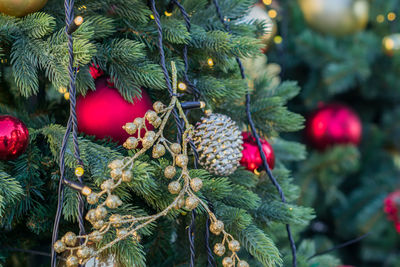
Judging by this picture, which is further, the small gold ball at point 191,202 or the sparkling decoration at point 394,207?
the sparkling decoration at point 394,207

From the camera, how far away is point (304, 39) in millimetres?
1069

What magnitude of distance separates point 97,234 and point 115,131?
127mm

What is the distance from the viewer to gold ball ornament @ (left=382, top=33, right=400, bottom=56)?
1.06 meters

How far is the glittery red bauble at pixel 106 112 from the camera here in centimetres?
42

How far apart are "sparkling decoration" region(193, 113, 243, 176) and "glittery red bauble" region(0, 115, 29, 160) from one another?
19 cm

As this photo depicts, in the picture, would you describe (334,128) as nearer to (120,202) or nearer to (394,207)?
(394,207)

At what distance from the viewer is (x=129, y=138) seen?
1.18 ft

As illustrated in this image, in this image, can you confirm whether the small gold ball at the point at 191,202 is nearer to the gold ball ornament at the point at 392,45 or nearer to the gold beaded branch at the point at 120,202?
the gold beaded branch at the point at 120,202

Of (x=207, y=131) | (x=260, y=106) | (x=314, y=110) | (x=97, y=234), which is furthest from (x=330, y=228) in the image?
(x=97, y=234)

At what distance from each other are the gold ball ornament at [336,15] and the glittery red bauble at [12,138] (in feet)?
2.83

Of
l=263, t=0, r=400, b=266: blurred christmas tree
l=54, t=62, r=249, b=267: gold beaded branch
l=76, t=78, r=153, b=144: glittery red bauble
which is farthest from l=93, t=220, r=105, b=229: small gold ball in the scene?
l=263, t=0, r=400, b=266: blurred christmas tree

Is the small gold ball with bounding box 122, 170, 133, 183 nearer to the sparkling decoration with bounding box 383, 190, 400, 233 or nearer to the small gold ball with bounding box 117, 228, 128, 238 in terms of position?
the small gold ball with bounding box 117, 228, 128, 238

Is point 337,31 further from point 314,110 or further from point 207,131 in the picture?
point 207,131

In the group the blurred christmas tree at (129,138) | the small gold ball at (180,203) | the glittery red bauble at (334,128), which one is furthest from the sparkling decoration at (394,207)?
the small gold ball at (180,203)
